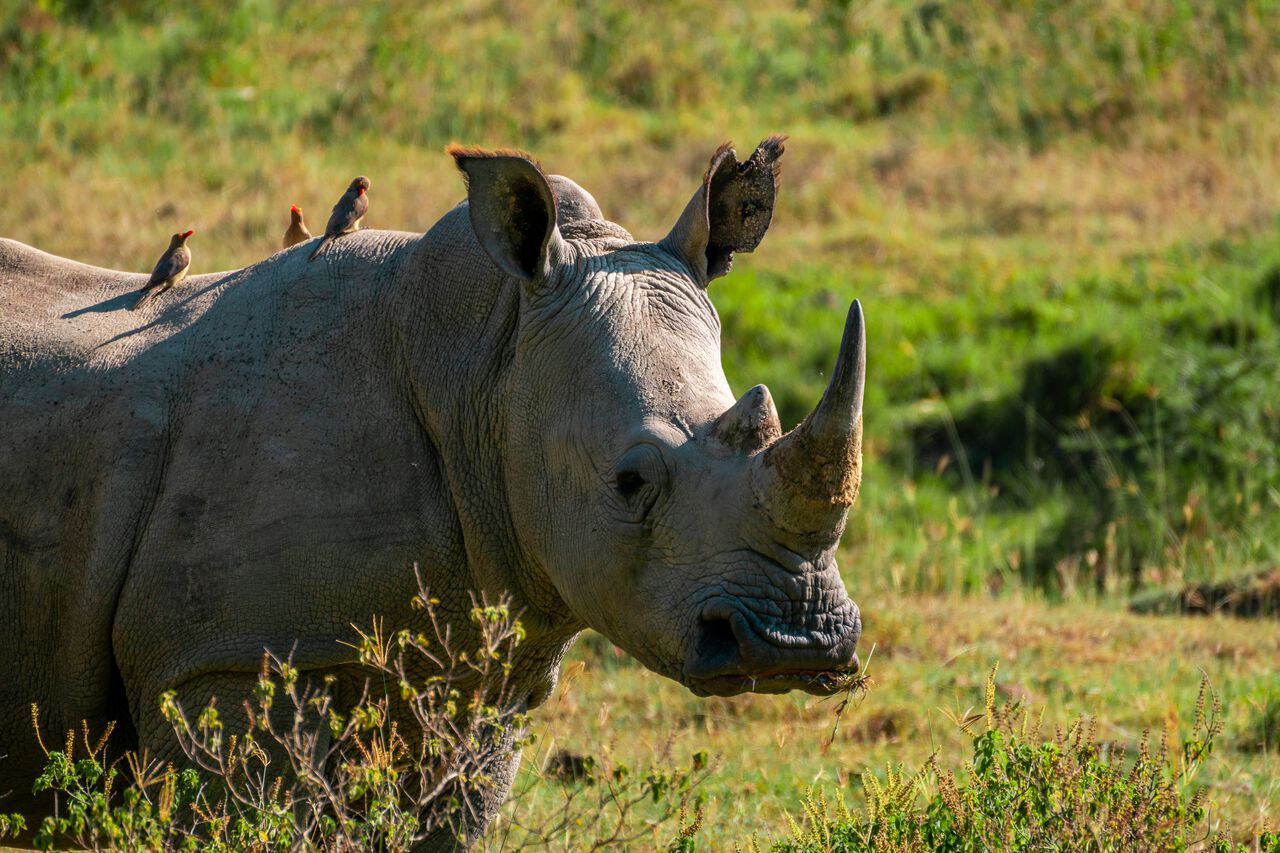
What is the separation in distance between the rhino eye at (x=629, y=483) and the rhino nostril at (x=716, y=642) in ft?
1.17

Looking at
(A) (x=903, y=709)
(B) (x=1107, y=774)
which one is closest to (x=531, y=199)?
(B) (x=1107, y=774)

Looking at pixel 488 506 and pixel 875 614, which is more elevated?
pixel 488 506

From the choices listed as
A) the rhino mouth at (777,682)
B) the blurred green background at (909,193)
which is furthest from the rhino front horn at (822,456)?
the blurred green background at (909,193)

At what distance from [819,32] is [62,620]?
573 inches

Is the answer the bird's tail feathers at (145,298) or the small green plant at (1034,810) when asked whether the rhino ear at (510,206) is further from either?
the small green plant at (1034,810)

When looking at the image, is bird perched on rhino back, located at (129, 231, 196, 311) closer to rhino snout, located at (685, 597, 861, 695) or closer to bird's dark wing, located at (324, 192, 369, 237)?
bird's dark wing, located at (324, 192, 369, 237)

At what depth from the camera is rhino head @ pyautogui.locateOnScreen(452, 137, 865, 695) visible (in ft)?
12.7

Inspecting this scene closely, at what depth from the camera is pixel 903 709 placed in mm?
7531

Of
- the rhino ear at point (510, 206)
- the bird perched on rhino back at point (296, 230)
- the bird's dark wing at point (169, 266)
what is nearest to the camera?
the rhino ear at point (510, 206)

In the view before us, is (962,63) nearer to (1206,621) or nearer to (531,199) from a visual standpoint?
(1206,621)

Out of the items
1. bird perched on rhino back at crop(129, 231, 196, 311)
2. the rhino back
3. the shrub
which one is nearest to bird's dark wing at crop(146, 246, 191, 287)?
bird perched on rhino back at crop(129, 231, 196, 311)

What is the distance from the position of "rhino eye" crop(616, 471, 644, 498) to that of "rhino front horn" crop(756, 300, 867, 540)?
34cm

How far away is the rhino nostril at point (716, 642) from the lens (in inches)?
153

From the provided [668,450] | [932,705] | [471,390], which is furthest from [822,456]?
[932,705]
